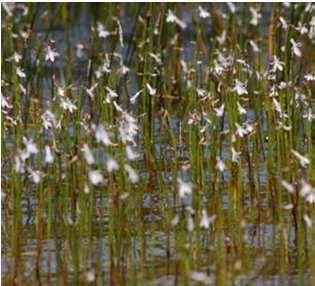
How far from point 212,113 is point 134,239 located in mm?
705

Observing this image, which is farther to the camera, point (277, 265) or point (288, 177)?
point (288, 177)

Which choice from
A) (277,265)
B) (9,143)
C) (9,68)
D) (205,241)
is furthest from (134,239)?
(9,68)

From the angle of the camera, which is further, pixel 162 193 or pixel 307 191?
pixel 162 193

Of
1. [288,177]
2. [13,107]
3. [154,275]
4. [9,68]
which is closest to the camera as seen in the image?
[154,275]

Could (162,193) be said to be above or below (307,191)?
above

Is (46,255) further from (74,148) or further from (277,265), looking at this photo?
(277,265)

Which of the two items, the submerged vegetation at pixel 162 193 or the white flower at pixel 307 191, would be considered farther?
the submerged vegetation at pixel 162 193

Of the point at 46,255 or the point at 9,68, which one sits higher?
the point at 9,68

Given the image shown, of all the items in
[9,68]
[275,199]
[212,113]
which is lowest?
[275,199]

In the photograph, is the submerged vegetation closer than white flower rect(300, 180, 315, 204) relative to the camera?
No

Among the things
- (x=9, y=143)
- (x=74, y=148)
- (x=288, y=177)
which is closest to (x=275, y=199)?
(x=288, y=177)

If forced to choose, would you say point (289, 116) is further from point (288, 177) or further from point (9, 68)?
point (9, 68)

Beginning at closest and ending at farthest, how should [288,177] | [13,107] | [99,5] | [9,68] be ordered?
[288,177] < [13,107] < [9,68] < [99,5]

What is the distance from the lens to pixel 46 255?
18.3ft
